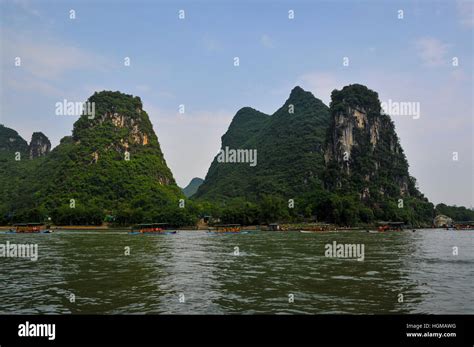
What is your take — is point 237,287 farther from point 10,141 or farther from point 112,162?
point 10,141

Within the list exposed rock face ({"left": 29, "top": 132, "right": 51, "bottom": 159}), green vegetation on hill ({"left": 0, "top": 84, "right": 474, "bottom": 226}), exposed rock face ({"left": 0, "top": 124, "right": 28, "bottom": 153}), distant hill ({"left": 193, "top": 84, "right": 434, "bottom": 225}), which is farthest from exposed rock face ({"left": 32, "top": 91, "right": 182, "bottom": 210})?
exposed rock face ({"left": 0, "top": 124, "right": 28, "bottom": 153})

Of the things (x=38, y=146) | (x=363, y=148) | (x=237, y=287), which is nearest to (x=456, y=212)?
(x=363, y=148)

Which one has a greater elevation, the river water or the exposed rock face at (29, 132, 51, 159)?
the exposed rock face at (29, 132, 51, 159)

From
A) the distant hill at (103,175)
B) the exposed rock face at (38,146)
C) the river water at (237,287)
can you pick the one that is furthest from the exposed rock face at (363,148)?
the exposed rock face at (38,146)

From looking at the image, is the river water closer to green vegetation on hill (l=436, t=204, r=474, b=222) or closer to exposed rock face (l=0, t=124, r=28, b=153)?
green vegetation on hill (l=436, t=204, r=474, b=222)

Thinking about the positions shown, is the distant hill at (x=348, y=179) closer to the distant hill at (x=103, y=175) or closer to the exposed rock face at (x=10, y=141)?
the distant hill at (x=103, y=175)
